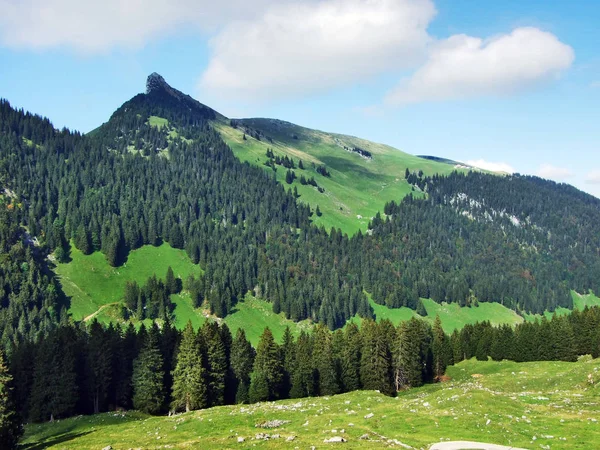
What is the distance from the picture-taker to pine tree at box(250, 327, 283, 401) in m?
83.8

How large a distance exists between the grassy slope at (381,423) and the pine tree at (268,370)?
16300 millimetres

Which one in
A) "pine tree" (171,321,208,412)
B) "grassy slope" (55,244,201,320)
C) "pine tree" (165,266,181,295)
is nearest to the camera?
"pine tree" (171,321,208,412)

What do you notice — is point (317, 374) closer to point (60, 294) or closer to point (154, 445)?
point (154, 445)

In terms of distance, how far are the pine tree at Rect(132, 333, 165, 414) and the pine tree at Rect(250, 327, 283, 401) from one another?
52.2ft

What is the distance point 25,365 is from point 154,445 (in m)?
50.4

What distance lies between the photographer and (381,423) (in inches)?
1871

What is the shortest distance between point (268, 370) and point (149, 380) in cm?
2064

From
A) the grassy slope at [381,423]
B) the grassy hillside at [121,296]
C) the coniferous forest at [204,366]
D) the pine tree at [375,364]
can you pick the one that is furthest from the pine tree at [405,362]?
the grassy hillside at [121,296]

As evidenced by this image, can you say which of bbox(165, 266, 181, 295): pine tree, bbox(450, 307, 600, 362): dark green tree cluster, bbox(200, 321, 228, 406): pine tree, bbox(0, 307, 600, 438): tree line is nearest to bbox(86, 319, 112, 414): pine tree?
bbox(0, 307, 600, 438): tree line

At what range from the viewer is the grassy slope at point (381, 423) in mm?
40219

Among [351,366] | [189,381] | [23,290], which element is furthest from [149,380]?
[23,290]

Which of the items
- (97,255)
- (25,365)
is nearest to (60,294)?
(97,255)

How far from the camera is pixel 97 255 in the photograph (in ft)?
623

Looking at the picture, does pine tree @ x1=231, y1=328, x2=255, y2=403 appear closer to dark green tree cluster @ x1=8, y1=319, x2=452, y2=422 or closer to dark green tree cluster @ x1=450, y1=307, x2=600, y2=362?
dark green tree cluster @ x1=8, y1=319, x2=452, y2=422
